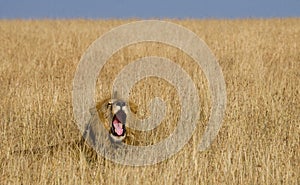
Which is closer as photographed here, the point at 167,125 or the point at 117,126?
the point at 117,126

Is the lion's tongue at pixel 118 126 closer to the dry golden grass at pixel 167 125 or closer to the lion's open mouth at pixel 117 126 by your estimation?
the lion's open mouth at pixel 117 126

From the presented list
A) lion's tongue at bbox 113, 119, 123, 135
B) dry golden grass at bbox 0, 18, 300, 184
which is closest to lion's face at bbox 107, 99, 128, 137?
lion's tongue at bbox 113, 119, 123, 135

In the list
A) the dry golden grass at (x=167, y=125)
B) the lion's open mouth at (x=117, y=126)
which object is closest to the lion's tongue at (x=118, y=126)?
the lion's open mouth at (x=117, y=126)

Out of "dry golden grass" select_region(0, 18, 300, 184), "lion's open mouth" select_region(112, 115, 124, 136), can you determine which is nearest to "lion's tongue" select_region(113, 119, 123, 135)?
"lion's open mouth" select_region(112, 115, 124, 136)

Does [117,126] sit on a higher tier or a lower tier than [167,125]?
lower

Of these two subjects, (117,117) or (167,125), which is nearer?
(117,117)

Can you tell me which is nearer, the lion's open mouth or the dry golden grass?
the dry golden grass

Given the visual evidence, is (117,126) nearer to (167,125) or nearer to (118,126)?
(118,126)

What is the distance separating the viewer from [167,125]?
4777mm

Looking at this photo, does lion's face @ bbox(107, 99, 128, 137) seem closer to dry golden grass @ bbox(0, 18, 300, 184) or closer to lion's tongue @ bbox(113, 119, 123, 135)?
lion's tongue @ bbox(113, 119, 123, 135)

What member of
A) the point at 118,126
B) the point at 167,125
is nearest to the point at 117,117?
the point at 118,126

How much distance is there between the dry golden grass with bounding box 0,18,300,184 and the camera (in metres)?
3.48

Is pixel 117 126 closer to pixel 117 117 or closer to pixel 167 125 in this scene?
pixel 117 117

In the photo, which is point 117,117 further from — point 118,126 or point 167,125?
point 167,125
